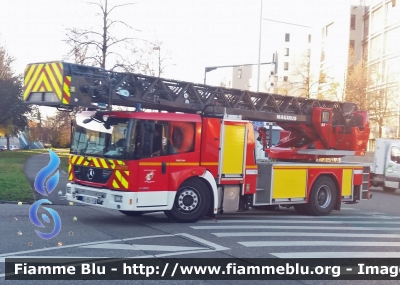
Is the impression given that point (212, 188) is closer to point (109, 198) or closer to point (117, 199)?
point (117, 199)

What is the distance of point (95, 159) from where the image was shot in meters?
12.1

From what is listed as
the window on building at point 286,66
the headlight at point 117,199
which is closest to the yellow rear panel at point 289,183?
the headlight at point 117,199

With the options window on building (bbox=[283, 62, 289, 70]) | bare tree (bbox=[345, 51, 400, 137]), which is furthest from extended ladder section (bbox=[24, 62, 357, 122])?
window on building (bbox=[283, 62, 289, 70])

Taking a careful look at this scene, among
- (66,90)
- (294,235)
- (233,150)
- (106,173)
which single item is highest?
(66,90)

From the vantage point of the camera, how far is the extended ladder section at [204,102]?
11.6m

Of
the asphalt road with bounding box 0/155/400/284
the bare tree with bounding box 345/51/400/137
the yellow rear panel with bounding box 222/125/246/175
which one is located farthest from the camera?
the bare tree with bounding box 345/51/400/137

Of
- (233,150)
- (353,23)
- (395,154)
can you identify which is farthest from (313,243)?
(353,23)

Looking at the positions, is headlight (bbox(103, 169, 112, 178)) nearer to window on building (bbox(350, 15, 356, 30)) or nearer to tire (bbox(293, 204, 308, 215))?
tire (bbox(293, 204, 308, 215))

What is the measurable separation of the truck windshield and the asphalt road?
157 centimetres

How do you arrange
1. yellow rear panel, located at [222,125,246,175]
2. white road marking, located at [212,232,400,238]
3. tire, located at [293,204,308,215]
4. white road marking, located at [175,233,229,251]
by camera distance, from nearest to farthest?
white road marking, located at [175,233,229,251]
white road marking, located at [212,232,400,238]
yellow rear panel, located at [222,125,246,175]
tire, located at [293,204,308,215]

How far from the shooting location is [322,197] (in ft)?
51.1

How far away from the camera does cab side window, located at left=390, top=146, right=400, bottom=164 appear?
81.6ft

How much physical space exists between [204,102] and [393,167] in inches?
569

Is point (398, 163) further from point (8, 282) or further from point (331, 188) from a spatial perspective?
point (8, 282)
